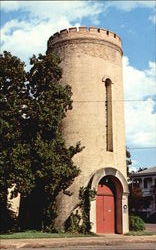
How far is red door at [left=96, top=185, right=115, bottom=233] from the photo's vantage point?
25314 millimetres

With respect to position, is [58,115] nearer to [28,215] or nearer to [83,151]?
[83,151]

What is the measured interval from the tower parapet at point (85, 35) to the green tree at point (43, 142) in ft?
12.9

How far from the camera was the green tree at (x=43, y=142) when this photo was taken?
836 inches

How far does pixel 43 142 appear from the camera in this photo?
876 inches

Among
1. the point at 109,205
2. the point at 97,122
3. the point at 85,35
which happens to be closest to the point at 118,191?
the point at 109,205

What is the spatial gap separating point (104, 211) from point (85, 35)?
1159 cm

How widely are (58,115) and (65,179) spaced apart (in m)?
3.59

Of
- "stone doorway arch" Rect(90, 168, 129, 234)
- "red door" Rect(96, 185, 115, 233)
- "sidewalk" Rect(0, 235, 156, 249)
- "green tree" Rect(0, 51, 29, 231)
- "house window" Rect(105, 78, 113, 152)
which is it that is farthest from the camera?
"house window" Rect(105, 78, 113, 152)

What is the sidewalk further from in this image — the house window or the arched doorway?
the house window

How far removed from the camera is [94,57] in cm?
2677

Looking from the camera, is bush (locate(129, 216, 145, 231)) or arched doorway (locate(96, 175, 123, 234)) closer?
arched doorway (locate(96, 175, 123, 234))

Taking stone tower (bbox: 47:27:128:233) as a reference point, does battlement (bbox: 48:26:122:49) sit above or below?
above

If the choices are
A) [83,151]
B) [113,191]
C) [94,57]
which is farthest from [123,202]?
[94,57]

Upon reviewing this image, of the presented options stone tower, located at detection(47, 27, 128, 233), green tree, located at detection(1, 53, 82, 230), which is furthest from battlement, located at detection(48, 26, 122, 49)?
green tree, located at detection(1, 53, 82, 230)
